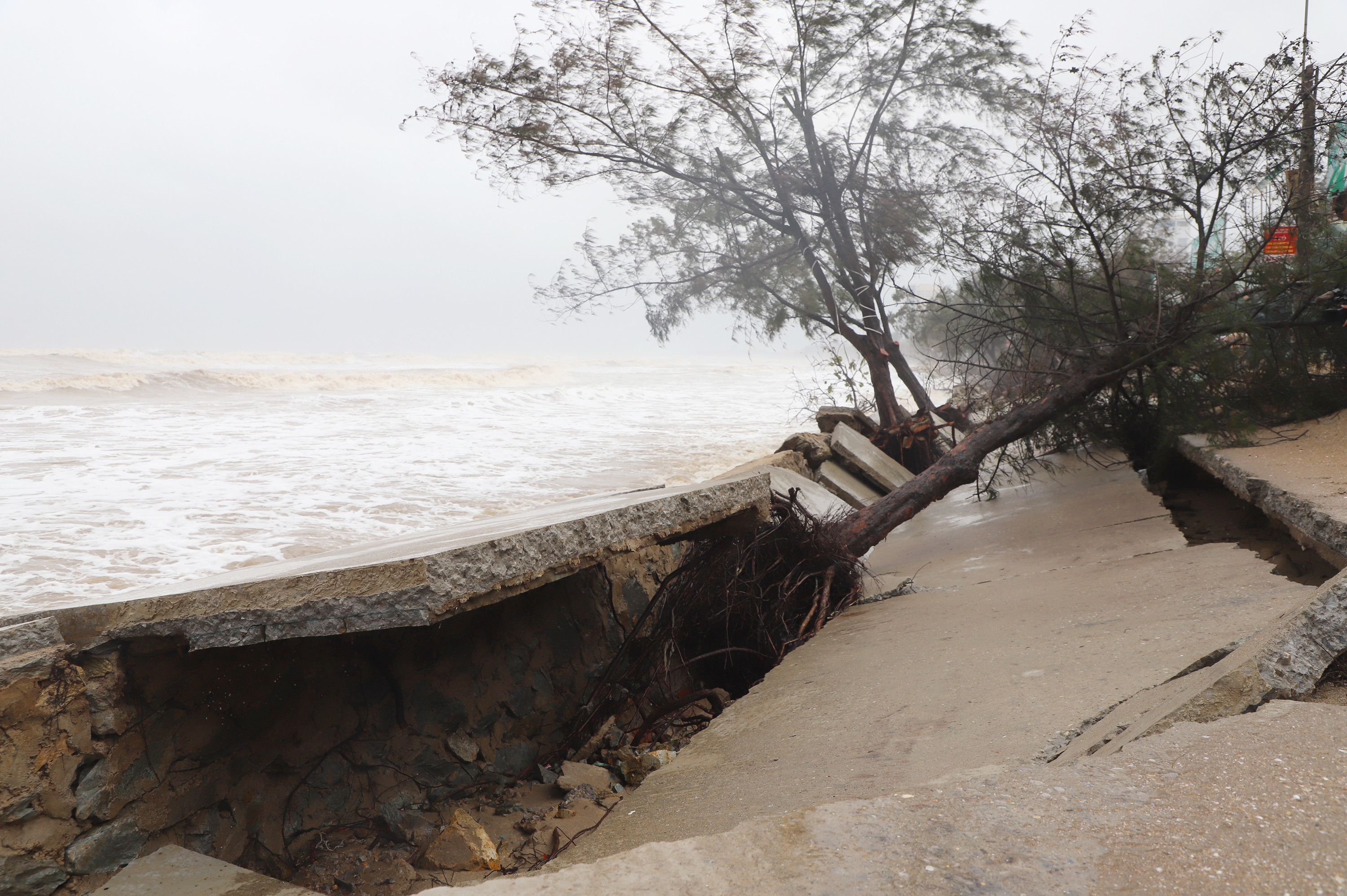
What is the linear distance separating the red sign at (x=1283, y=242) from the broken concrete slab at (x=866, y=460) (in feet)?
10.5

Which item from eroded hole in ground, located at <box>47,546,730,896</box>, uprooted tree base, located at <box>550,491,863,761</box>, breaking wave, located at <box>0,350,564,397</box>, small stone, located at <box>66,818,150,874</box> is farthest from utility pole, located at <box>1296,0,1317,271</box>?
breaking wave, located at <box>0,350,564,397</box>

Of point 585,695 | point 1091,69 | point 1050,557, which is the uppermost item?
point 1091,69

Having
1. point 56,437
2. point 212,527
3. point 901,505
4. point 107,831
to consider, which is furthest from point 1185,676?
point 56,437

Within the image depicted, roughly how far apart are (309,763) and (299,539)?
16.2ft

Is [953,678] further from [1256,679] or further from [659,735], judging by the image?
[659,735]

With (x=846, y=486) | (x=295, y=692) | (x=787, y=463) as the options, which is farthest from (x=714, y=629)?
(x=846, y=486)

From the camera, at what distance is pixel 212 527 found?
275 inches

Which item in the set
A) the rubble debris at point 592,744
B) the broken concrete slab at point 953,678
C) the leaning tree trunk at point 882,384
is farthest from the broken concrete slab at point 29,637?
the leaning tree trunk at point 882,384

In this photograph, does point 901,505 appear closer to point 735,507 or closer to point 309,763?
point 735,507

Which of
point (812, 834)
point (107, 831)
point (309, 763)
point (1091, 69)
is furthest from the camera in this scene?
point (1091, 69)

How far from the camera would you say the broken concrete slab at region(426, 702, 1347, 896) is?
94cm

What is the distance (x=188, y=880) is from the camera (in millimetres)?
1722

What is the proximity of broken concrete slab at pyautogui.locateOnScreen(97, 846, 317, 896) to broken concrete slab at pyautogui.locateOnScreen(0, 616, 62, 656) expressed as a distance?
1.78 feet

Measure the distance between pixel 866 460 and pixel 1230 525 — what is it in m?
3.83
